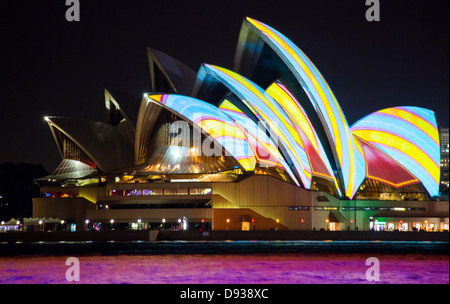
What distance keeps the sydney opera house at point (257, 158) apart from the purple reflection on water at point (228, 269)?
1797 centimetres

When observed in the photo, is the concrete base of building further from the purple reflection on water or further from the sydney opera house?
the purple reflection on water

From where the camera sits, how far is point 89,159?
63.2 metres

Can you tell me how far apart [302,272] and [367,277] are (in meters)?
3.00

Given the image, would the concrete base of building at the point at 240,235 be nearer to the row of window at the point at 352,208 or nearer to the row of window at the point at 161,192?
the row of window at the point at 352,208

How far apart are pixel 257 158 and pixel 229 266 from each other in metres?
26.0

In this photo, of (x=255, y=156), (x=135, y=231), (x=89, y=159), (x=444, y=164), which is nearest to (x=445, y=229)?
(x=255, y=156)

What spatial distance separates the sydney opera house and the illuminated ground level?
0.09 m

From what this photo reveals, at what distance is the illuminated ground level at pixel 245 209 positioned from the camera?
54375 mm

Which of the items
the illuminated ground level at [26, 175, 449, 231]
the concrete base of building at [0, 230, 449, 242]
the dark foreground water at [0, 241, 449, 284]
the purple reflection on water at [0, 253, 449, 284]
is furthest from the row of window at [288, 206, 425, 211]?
the purple reflection on water at [0, 253, 449, 284]

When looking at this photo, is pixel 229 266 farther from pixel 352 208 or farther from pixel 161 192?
pixel 352 208

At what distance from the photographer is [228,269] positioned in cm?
2850

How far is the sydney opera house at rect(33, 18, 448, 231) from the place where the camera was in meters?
53.2

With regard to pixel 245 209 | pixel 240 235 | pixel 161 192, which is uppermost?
pixel 161 192

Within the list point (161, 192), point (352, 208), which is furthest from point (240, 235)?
point (352, 208)
